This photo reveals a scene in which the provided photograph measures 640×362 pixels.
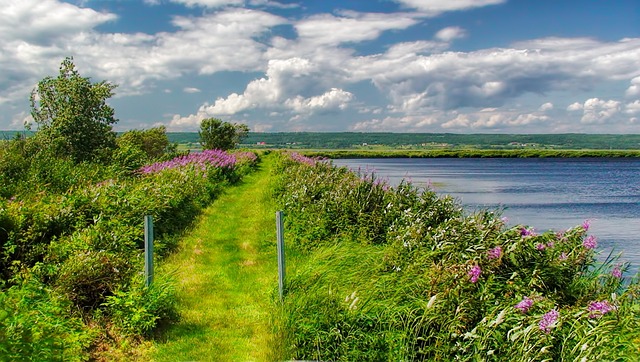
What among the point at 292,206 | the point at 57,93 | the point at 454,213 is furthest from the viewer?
the point at 57,93

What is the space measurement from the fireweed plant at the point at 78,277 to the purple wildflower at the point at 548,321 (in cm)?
409

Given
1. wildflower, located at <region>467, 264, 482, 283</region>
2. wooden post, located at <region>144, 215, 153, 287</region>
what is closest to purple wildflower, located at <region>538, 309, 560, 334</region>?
wildflower, located at <region>467, 264, 482, 283</region>

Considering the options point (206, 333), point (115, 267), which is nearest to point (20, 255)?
point (115, 267)

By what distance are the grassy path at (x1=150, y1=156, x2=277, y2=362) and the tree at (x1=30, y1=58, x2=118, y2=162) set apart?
17.3 metres

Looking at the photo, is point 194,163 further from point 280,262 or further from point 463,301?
point 463,301

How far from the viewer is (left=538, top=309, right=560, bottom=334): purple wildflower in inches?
187

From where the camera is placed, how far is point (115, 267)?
7.25m

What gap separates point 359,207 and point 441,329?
19.1ft

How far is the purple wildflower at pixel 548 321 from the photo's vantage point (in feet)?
15.6

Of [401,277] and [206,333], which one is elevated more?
[401,277]

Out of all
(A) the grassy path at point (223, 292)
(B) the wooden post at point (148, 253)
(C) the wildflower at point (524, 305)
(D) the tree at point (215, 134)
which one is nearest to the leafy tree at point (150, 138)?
(D) the tree at point (215, 134)

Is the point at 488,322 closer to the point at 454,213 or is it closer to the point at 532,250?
the point at 532,250

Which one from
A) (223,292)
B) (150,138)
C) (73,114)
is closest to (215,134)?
(150,138)

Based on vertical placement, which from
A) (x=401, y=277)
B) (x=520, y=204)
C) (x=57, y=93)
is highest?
(x=57, y=93)
